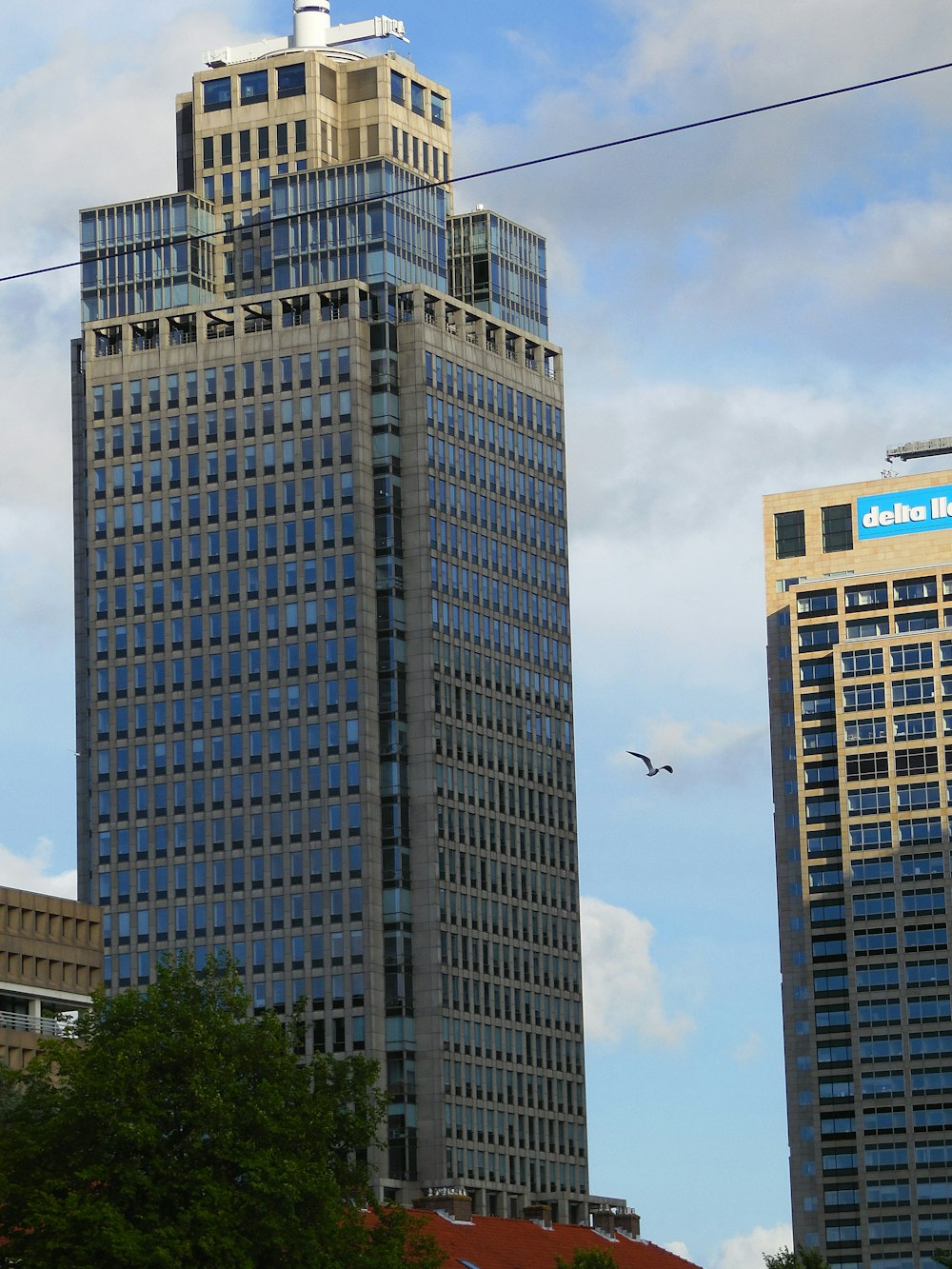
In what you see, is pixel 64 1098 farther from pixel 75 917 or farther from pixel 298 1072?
pixel 75 917

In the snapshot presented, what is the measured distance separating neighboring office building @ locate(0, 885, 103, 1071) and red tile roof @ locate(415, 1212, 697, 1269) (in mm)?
25388

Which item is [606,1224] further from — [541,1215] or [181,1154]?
[181,1154]

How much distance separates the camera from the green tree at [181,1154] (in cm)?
9662

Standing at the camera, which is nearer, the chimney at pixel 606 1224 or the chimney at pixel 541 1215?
the chimney at pixel 541 1215

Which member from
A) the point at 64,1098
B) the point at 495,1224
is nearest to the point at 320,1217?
the point at 64,1098

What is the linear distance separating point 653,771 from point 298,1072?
71.7 meters

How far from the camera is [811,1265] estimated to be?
16888 cm

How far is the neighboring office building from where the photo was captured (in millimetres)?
163375

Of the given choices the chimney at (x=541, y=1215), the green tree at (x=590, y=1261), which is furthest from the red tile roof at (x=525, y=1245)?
the green tree at (x=590, y=1261)

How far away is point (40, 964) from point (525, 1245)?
33.1 metres

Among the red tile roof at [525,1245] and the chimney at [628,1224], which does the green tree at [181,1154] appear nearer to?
the red tile roof at [525,1245]

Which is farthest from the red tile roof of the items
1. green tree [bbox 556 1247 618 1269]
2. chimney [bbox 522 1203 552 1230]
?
green tree [bbox 556 1247 618 1269]

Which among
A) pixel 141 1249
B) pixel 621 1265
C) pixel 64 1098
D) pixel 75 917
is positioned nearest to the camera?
pixel 141 1249

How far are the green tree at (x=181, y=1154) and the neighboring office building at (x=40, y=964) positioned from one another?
56857 millimetres
